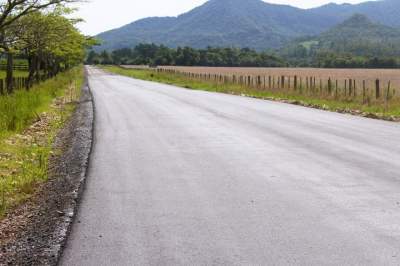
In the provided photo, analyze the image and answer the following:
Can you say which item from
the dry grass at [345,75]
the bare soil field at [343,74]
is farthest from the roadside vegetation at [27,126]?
the bare soil field at [343,74]

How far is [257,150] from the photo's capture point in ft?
35.8

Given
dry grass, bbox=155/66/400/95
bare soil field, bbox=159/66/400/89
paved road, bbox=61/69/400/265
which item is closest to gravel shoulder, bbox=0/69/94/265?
paved road, bbox=61/69/400/265

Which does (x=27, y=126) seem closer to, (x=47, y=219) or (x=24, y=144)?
(x=24, y=144)

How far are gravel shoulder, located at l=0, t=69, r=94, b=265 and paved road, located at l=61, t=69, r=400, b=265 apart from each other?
192 mm

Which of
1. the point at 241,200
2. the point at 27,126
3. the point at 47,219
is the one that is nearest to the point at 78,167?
the point at 47,219

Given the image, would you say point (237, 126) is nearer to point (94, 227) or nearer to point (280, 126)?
point (280, 126)

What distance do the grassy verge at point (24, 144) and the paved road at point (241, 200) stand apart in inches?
41.1

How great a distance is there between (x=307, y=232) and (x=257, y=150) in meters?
5.40

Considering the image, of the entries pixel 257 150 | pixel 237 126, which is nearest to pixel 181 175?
pixel 257 150

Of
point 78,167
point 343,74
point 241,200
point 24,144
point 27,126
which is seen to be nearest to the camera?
point 241,200

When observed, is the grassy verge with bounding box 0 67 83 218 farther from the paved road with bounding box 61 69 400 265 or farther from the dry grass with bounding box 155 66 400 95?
the dry grass with bounding box 155 66 400 95

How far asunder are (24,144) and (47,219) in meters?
7.11

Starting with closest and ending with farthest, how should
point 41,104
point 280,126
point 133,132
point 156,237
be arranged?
1. point 156,237
2. point 133,132
3. point 280,126
4. point 41,104

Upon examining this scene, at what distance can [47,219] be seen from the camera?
255 inches
